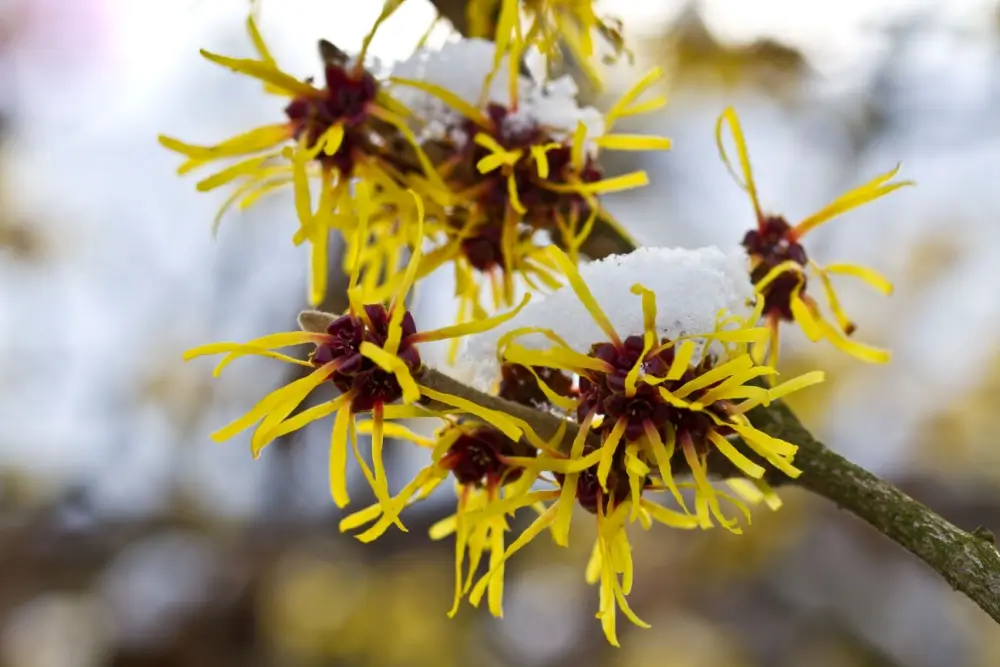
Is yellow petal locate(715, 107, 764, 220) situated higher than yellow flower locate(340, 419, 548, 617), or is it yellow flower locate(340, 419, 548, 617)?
yellow petal locate(715, 107, 764, 220)

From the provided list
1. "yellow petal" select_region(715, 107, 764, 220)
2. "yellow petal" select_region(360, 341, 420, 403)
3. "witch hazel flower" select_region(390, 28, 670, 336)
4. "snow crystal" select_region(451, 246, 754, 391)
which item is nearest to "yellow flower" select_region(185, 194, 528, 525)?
"yellow petal" select_region(360, 341, 420, 403)

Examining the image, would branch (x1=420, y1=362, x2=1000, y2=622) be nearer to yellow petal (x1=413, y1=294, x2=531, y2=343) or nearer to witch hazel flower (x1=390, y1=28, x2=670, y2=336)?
yellow petal (x1=413, y1=294, x2=531, y2=343)

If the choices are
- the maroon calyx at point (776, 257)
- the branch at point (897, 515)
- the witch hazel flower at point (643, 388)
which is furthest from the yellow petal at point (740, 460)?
the maroon calyx at point (776, 257)

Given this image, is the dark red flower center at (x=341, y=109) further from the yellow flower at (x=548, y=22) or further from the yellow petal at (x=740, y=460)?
the yellow petal at (x=740, y=460)

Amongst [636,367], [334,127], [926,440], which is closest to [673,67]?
[926,440]

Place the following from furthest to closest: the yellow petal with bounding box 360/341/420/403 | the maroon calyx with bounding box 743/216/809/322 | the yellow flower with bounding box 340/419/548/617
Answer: the maroon calyx with bounding box 743/216/809/322
the yellow flower with bounding box 340/419/548/617
the yellow petal with bounding box 360/341/420/403

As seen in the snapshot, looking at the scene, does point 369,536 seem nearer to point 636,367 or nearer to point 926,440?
point 636,367
